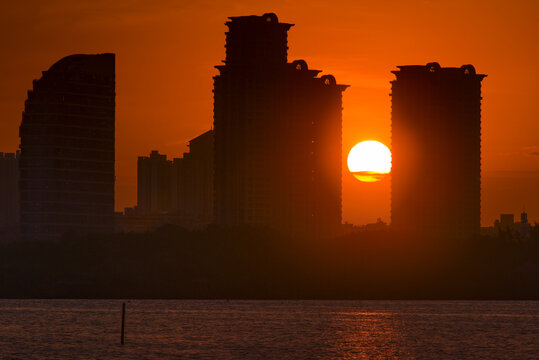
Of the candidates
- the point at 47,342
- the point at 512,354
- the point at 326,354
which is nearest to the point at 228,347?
the point at 326,354

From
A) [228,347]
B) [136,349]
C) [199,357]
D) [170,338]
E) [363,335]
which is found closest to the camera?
[199,357]

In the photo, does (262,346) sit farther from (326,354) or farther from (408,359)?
(408,359)

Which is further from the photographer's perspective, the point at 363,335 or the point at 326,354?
the point at 363,335

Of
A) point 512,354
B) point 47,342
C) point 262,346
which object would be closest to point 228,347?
point 262,346

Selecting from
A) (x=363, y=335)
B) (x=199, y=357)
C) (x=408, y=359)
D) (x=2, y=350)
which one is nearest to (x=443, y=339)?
(x=363, y=335)

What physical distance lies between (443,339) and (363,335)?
15223mm

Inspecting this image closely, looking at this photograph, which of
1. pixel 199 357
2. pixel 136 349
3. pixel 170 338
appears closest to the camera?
pixel 199 357

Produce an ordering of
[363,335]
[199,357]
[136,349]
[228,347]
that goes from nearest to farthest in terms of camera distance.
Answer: [199,357], [136,349], [228,347], [363,335]

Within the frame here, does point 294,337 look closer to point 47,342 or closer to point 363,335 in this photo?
point 363,335

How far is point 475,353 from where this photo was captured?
156m

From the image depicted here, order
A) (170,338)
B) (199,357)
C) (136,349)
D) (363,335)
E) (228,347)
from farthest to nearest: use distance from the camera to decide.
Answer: (363,335) → (170,338) → (228,347) → (136,349) → (199,357)

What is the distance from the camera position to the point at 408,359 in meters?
145

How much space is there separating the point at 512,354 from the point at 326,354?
26.6 m

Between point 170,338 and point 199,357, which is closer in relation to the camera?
point 199,357
